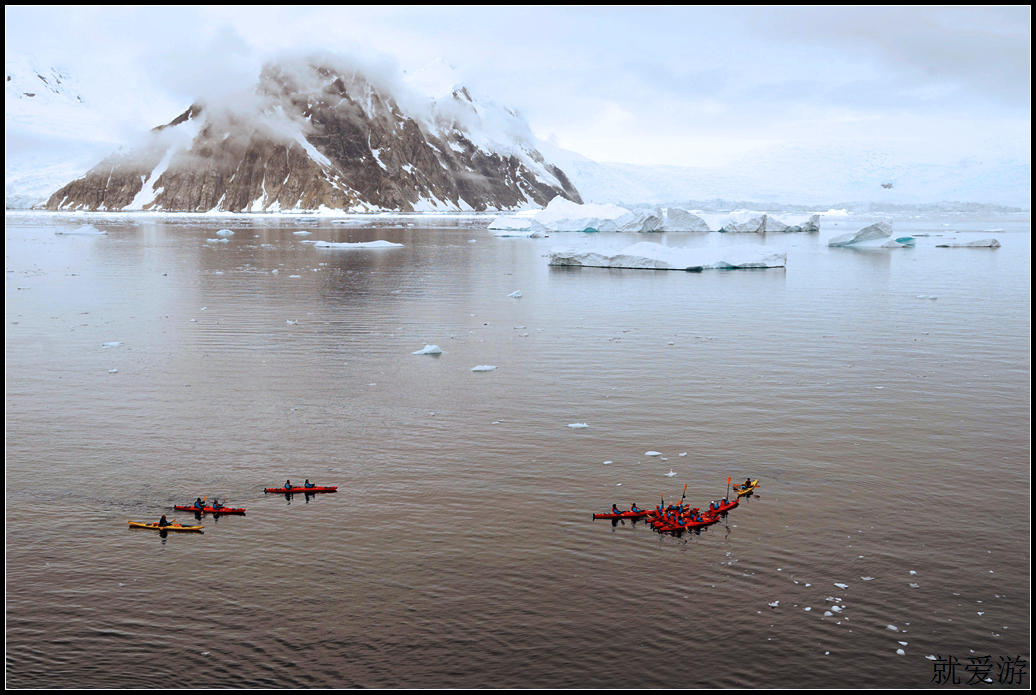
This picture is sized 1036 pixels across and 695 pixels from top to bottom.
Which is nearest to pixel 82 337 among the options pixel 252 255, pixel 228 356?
pixel 228 356

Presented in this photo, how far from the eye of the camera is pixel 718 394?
27.9 meters

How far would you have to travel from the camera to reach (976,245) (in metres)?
93.4

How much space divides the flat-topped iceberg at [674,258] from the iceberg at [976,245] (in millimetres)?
33337

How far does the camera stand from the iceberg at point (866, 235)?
93.4 meters

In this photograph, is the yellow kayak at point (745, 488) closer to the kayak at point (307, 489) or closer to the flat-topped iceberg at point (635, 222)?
the kayak at point (307, 489)

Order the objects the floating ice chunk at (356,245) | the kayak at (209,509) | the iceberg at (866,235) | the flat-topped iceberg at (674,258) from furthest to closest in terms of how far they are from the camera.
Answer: the iceberg at (866,235) < the floating ice chunk at (356,245) < the flat-topped iceberg at (674,258) < the kayak at (209,509)

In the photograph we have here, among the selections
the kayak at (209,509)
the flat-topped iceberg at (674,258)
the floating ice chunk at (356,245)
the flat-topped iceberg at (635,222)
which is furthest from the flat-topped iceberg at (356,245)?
the kayak at (209,509)

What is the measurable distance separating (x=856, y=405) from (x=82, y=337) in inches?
1305

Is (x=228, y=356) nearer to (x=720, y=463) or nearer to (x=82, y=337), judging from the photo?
(x=82, y=337)

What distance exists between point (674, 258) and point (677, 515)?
5516 cm

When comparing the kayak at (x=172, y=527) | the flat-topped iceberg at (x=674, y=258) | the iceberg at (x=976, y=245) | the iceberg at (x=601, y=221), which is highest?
the iceberg at (x=601, y=221)

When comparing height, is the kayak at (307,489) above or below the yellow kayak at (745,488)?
below

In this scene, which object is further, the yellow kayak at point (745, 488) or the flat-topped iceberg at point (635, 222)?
the flat-topped iceberg at point (635, 222)

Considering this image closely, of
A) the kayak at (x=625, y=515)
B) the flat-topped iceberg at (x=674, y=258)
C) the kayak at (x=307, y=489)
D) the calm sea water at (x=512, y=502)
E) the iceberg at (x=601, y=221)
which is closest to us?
the calm sea water at (x=512, y=502)
